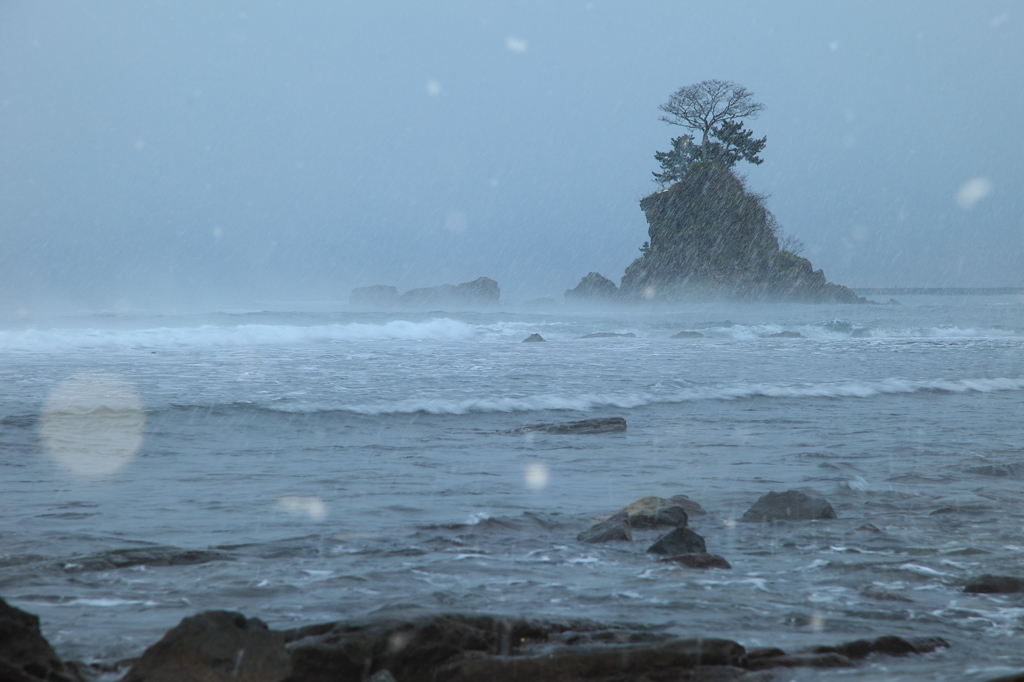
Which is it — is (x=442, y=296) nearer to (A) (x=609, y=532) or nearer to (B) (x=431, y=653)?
(A) (x=609, y=532)

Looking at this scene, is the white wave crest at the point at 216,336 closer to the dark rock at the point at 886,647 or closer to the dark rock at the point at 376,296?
the dark rock at the point at 886,647

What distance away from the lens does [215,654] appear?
2111 millimetres

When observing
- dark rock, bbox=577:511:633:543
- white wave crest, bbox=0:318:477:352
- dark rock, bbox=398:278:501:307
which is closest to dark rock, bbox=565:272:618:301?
dark rock, bbox=398:278:501:307

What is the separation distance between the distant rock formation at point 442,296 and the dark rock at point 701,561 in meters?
57.7

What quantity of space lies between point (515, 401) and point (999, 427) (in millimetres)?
5716

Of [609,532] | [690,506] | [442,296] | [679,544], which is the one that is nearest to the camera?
[679,544]

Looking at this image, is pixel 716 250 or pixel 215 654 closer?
pixel 215 654

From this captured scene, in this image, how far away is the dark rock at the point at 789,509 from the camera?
16.0 ft

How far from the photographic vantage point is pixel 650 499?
496 centimetres

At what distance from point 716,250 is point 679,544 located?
4668 centimetres

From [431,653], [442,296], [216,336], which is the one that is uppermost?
[442,296]

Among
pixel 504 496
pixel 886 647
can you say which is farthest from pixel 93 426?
pixel 886 647

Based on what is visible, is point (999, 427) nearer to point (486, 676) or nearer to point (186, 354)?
point (486, 676)

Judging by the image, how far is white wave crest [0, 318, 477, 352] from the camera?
2031cm
